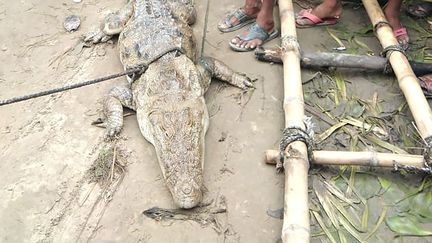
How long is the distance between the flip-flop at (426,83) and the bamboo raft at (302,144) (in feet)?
0.72

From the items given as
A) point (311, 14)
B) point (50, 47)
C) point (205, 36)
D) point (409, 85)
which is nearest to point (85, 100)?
point (50, 47)

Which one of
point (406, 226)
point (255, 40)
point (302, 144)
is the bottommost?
point (406, 226)

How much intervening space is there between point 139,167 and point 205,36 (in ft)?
5.34

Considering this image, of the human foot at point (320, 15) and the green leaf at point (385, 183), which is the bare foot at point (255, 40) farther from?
the green leaf at point (385, 183)

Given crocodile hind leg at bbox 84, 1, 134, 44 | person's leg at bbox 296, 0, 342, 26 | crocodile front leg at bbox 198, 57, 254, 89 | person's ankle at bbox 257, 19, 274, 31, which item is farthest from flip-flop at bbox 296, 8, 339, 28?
crocodile hind leg at bbox 84, 1, 134, 44

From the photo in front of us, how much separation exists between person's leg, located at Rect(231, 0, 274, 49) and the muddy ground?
102 millimetres

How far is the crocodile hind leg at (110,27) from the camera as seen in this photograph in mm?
4527

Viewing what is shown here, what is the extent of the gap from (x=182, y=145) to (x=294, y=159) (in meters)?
0.76

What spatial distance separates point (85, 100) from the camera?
3.97 metres

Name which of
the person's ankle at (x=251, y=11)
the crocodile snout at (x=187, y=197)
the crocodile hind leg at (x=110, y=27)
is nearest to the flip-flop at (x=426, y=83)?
the person's ankle at (x=251, y=11)

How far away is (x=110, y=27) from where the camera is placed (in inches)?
178

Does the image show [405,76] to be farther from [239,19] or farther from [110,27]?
[110,27]

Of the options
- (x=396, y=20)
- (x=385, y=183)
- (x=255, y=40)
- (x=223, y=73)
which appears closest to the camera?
(x=385, y=183)

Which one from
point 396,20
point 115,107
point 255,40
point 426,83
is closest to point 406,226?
point 426,83
